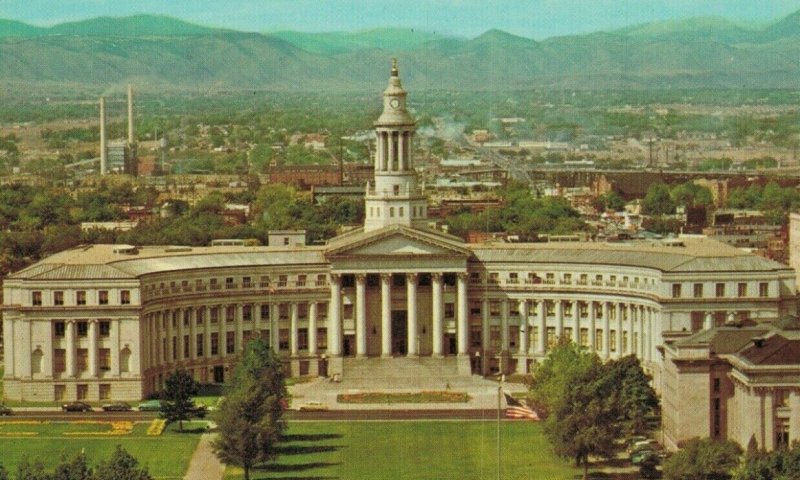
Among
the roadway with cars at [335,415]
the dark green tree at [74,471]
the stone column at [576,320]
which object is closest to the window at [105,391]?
the roadway with cars at [335,415]

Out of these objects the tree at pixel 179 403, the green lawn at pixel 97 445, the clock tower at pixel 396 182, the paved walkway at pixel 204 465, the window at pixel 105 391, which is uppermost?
the clock tower at pixel 396 182

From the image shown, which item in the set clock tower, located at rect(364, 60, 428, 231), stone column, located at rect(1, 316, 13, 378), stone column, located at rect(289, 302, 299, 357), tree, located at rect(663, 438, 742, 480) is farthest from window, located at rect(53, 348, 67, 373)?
tree, located at rect(663, 438, 742, 480)

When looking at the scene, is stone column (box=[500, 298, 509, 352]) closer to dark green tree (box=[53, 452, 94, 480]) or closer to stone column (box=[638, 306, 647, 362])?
stone column (box=[638, 306, 647, 362])

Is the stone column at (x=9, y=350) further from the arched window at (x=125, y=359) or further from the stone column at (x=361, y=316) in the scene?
the stone column at (x=361, y=316)

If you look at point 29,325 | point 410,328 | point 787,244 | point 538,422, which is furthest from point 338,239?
point 787,244

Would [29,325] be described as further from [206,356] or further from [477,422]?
[477,422]
